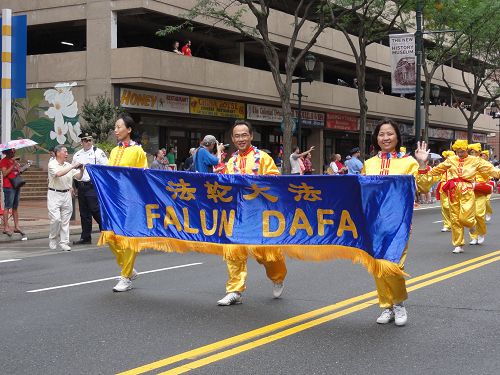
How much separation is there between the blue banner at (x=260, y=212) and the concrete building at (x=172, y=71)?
689 inches

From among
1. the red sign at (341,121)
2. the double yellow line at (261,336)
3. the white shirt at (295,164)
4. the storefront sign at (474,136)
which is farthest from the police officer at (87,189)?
the storefront sign at (474,136)

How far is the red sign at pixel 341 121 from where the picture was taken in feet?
126

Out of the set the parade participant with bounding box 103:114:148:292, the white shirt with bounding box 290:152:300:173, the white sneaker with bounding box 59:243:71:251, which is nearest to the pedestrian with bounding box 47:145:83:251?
the white sneaker with bounding box 59:243:71:251

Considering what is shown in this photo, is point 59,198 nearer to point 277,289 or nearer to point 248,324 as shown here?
point 277,289

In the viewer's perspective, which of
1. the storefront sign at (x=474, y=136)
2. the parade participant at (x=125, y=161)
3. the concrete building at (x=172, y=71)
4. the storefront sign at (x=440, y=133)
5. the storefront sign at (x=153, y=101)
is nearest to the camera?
the parade participant at (x=125, y=161)

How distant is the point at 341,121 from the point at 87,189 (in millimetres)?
27588

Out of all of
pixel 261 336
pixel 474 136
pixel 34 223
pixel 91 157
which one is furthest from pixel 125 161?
pixel 474 136

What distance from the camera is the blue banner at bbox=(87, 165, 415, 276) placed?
20.9ft

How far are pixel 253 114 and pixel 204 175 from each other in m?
25.5

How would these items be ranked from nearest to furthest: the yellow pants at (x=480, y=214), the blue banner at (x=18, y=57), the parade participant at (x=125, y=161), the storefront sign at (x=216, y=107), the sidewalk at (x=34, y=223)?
the parade participant at (x=125, y=161), the yellow pants at (x=480, y=214), the sidewalk at (x=34, y=223), the blue banner at (x=18, y=57), the storefront sign at (x=216, y=107)

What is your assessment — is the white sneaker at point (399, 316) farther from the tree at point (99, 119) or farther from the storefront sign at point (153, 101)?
the storefront sign at point (153, 101)

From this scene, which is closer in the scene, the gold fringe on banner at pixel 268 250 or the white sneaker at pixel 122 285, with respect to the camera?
the gold fringe on banner at pixel 268 250

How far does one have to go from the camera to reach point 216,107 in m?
30.3

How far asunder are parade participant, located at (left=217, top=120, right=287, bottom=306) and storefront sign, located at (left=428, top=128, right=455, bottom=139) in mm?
43599
